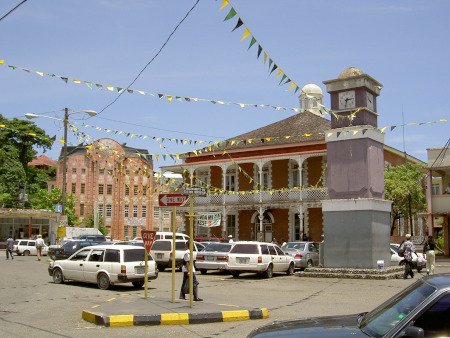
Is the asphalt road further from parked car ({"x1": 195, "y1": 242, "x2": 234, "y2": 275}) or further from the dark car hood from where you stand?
the dark car hood

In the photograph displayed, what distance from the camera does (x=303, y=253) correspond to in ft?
90.7

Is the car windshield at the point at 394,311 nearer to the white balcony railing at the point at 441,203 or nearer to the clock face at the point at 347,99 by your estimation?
the clock face at the point at 347,99

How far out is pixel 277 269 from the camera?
2514cm

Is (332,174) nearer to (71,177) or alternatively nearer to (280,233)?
(280,233)

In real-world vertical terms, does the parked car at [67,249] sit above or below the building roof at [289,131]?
below

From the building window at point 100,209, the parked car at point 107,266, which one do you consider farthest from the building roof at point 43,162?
the parked car at point 107,266

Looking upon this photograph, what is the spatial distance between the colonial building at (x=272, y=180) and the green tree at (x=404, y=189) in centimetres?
249

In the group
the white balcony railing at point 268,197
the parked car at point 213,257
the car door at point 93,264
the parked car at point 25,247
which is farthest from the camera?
the parked car at point 25,247

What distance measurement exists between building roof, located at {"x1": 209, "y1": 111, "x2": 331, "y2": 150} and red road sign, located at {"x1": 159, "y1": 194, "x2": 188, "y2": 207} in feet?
93.9

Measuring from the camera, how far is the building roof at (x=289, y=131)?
144 feet

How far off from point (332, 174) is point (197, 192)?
10991mm

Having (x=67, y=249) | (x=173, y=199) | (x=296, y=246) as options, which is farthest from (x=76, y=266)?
(x=67, y=249)

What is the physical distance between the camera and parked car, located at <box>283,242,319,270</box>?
27453 mm

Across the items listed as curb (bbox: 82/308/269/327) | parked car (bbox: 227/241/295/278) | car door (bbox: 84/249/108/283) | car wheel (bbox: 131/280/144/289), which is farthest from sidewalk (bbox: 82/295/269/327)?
parked car (bbox: 227/241/295/278)
